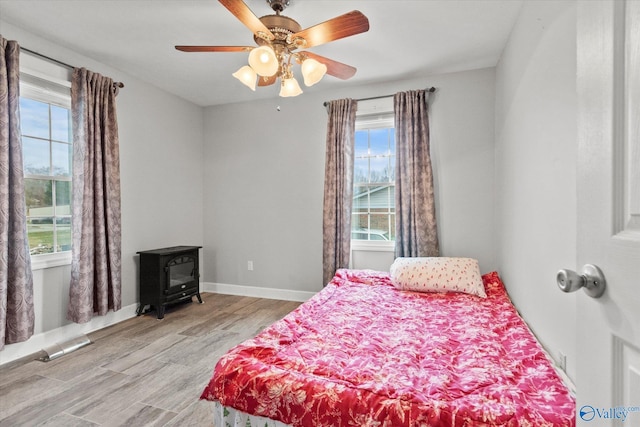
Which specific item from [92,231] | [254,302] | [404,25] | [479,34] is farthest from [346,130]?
[92,231]

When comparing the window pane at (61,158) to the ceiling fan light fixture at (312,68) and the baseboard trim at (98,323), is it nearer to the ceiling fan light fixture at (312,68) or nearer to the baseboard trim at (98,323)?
the baseboard trim at (98,323)

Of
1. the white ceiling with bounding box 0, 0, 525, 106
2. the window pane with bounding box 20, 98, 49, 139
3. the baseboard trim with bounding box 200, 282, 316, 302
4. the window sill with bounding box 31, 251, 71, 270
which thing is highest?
the white ceiling with bounding box 0, 0, 525, 106

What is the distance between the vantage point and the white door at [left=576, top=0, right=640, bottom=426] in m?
0.54

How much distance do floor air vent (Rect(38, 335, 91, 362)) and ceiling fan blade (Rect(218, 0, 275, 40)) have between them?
2.87 meters

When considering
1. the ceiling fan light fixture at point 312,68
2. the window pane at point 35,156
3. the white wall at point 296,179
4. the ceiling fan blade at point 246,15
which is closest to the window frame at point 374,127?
the white wall at point 296,179

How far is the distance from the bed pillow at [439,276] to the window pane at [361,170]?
129 centimetres

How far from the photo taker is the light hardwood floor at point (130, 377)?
1.78 meters

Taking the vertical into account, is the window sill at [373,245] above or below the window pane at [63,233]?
below

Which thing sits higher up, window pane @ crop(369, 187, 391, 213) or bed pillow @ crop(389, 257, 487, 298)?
window pane @ crop(369, 187, 391, 213)

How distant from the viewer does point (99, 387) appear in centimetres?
206

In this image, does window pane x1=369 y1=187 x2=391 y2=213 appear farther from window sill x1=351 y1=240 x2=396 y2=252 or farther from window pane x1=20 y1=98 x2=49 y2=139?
window pane x1=20 y1=98 x2=49 y2=139

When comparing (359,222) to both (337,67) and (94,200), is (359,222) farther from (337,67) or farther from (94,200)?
(94,200)

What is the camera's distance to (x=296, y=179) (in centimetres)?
398

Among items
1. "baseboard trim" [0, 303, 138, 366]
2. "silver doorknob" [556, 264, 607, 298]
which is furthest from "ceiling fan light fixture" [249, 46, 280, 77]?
"baseboard trim" [0, 303, 138, 366]
